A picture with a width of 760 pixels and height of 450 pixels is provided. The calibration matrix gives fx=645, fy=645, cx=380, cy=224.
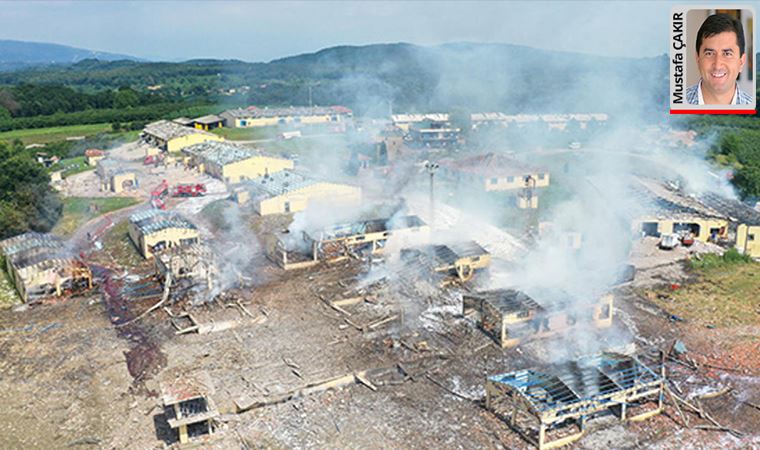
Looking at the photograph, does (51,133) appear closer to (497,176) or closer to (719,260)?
(497,176)

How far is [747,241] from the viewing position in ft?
58.6

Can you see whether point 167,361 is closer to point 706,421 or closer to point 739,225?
point 706,421

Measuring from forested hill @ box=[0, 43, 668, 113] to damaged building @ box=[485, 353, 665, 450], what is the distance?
23.0m

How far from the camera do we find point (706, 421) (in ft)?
31.3

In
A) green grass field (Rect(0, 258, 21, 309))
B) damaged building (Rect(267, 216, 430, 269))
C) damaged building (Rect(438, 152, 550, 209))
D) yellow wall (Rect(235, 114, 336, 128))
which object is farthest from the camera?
yellow wall (Rect(235, 114, 336, 128))

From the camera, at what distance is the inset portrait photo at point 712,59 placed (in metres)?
10.3

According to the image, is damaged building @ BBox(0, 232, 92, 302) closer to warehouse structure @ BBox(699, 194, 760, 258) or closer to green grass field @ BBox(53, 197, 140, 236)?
green grass field @ BBox(53, 197, 140, 236)

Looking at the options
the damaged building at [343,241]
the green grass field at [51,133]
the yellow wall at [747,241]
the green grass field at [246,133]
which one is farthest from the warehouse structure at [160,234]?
the green grass field at [51,133]

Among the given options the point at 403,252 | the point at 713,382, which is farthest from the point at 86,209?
the point at 713,382

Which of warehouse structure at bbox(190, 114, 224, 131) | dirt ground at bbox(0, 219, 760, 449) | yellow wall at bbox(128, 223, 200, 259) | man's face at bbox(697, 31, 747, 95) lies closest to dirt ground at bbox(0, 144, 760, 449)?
dirt ground at bbox(0, 219, 760, 449)

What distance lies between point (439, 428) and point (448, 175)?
16874mm

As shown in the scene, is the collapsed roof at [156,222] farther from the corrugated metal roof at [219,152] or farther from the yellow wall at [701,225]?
the yellow wall at [701,225]

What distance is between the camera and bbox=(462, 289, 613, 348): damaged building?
39.4 ft

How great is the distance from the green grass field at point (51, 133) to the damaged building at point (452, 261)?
30.7 m
